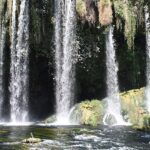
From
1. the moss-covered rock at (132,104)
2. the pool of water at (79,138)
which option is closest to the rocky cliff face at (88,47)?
the moss-covered rock at (132,104)

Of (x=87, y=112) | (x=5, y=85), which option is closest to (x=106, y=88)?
(x=87, y=112)

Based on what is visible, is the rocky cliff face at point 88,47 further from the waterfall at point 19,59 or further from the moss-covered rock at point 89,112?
the moss-covered rock at point 89,112

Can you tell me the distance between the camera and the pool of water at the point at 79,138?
23909 mm

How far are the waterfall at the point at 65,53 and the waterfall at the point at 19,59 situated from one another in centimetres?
249

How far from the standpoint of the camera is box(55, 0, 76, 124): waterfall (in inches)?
1603

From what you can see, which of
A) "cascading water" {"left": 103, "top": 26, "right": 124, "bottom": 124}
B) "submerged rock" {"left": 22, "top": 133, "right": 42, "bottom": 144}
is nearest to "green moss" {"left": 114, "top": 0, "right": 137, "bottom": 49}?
"cascading water" {"left": 103, "top": 26, "right": 124, "bottom": 124}

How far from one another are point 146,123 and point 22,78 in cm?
1382

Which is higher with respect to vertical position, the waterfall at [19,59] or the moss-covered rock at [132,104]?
the waterfall at [19,59]

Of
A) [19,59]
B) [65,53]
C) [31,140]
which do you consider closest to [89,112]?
[65,53]

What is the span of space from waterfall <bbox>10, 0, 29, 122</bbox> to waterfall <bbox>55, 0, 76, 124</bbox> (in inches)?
97.9

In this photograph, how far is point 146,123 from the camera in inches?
1205

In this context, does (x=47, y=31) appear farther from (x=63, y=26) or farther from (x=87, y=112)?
(x=87, y=112)

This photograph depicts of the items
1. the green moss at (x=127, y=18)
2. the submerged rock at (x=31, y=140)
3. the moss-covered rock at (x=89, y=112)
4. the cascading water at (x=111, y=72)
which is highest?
the green moss at (x=127, y=18)

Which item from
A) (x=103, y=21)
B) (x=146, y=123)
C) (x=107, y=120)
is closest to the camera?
(x=146, y=123)
